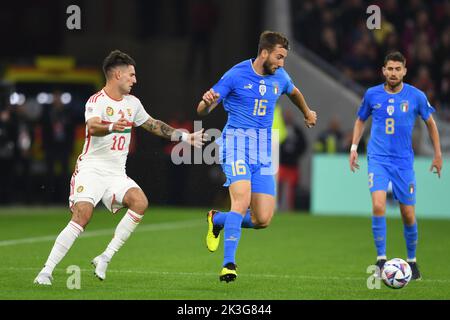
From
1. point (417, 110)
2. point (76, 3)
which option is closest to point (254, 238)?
point (417, 110)

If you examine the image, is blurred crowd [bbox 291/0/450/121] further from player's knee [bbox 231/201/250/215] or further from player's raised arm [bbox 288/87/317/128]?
player's knee [bbox 231/201/250/215]

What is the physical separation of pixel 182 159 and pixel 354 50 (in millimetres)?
4679

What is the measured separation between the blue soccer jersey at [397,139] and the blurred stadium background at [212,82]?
31.8 ft

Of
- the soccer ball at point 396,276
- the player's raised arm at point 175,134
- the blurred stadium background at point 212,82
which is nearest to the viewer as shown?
the soccer ball at point 396,276

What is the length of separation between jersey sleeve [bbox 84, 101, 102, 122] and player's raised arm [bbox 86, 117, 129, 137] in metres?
0.09

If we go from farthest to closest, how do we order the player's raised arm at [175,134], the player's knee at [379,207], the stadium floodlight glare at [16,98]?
the stadium floodlight glare at [16,98] → the player's knee at [379,207] → the player's raised arm at [175,134]

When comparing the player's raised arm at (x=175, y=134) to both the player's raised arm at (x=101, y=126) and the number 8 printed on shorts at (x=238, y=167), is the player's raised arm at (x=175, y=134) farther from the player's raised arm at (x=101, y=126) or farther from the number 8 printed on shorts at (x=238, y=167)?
the player's raised arm at (x=101, y=126)

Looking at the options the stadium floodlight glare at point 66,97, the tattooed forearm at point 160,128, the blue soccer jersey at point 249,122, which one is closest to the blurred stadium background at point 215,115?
the stadium floodlight glare at point 66,97

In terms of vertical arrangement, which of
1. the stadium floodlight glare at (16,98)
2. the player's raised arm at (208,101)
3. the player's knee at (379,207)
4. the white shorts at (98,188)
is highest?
the stadium floodlight glare at (16,98)

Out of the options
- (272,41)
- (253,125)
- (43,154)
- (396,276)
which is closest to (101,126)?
(253,125)

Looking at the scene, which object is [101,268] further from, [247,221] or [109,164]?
[247,221]

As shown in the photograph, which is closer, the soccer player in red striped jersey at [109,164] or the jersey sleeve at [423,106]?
the soccer player in red striped jersey at [109,164]

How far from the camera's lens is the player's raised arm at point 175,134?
34.2 ft

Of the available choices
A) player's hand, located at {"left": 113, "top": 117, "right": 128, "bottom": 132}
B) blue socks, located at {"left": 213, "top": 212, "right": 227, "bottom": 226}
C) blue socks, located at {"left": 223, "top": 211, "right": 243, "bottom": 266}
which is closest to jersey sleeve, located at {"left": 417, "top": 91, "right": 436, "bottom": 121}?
blue socks, located at {"left": 213, "top": 212, "right": 227, "bottom": 226}
